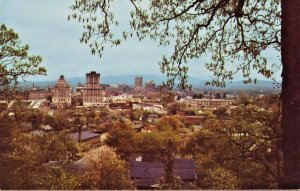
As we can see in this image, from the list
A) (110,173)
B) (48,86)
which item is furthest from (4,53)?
(110,173)

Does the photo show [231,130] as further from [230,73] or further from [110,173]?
[110,173]

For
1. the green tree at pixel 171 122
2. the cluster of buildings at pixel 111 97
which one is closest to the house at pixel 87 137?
the cluster of buildings at pixel 111 97

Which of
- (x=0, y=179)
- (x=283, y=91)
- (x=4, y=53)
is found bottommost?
(x=0, y=179)

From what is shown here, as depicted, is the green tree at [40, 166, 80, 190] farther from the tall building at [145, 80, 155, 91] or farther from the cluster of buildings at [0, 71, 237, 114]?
the tall building at [145, 80, 155, 91]

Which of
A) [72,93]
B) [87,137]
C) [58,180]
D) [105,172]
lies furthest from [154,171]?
[72,93]

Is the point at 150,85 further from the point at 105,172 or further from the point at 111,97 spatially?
the point at 105,172

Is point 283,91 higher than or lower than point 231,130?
higher
